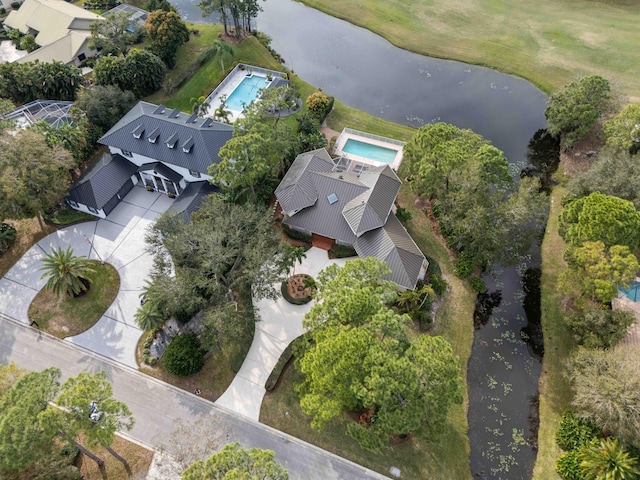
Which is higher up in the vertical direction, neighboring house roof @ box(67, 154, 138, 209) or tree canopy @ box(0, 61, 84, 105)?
tree canopy @ box(0, 61, 84, 105)

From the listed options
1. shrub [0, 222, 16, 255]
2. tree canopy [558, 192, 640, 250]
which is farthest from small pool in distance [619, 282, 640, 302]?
shrub [0, 222, 16, 255]

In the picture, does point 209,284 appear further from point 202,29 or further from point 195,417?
point 202,29

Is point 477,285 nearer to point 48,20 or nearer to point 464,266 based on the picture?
point 464,266

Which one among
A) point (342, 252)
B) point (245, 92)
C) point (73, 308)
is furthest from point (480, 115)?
point (73, 308)

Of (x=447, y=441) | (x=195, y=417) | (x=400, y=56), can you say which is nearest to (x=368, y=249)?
(x=447, y=441)

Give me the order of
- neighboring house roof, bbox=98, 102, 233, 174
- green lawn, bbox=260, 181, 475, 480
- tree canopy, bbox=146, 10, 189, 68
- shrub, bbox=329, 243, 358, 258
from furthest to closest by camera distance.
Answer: tree canopy, bbox=146, 10, 189, 68
neighboring house roof, bbox=98, 102, 233, 174
shrub, bbox=329, 243, 358, 258
green lawn, bbox=260, 181, 475, 480

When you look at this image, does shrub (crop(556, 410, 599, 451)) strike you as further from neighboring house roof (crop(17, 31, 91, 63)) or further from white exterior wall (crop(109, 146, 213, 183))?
neighboring house roof (crop(17, 31, 91, 63))
